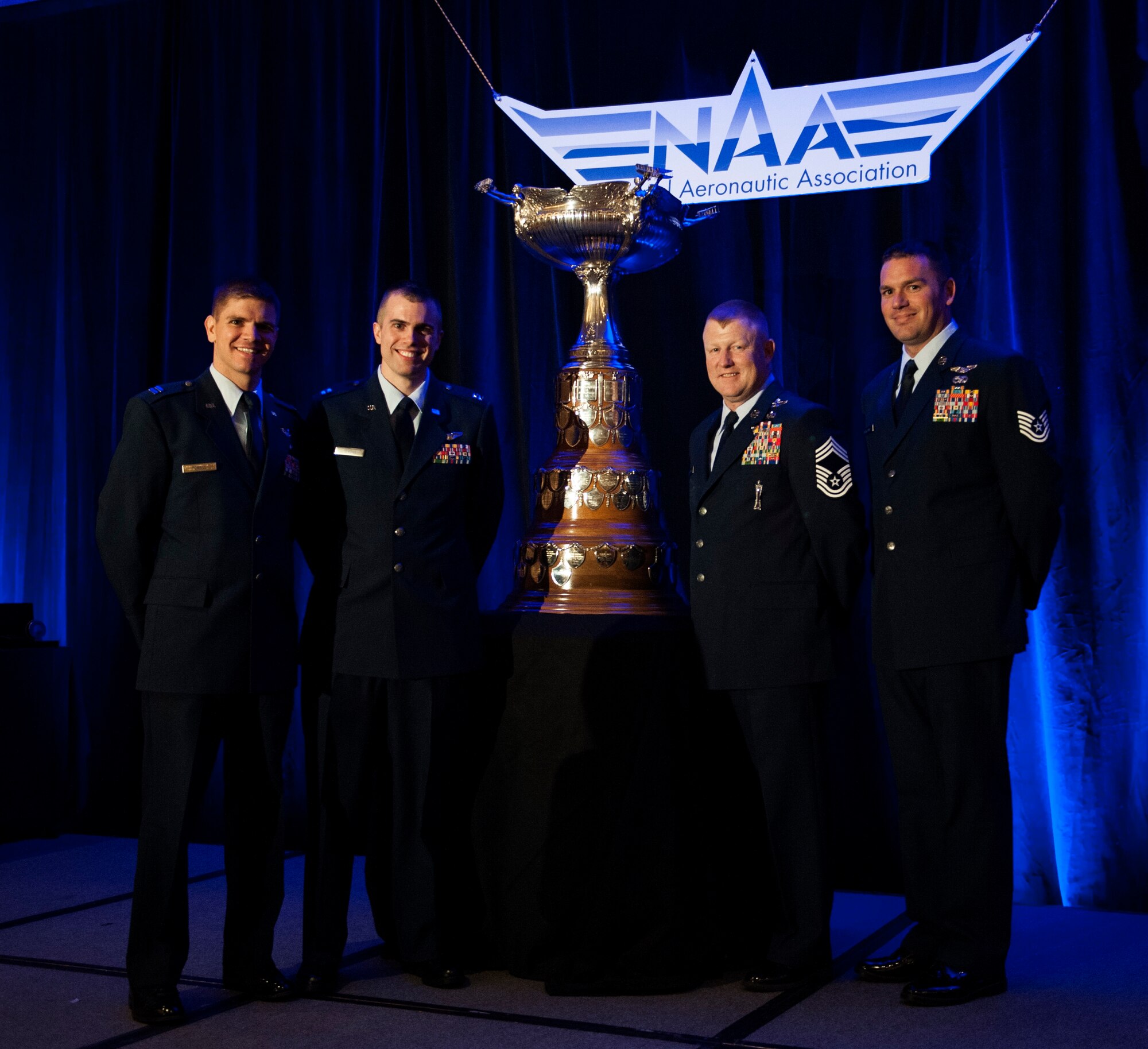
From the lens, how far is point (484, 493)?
312 centimetres

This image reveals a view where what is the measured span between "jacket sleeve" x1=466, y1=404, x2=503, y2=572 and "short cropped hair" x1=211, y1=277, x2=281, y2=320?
548 mm

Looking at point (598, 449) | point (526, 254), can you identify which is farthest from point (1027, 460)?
point (526, 254)

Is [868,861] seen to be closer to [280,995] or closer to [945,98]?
[280,995]

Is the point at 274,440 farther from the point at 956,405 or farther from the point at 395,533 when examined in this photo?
the point at 956,405

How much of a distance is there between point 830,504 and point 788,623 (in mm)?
272

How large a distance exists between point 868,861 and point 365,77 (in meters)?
3.29

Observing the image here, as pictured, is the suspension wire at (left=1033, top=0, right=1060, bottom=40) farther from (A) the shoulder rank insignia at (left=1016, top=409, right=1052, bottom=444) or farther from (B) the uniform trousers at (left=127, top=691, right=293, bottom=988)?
(B) the uniform trousers at (left=127, top=691, right=293, bottom=988)

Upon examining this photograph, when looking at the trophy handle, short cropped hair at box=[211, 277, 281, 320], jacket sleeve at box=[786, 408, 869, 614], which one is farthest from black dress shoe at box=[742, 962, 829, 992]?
the trophy handle

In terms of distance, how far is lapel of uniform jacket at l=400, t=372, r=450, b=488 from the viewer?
288cm

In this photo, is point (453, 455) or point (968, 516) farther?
point (453, 455)

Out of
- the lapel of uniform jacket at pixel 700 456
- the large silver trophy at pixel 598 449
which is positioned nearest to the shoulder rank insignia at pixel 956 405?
the lapel of uniform jacket at pixel 700 456

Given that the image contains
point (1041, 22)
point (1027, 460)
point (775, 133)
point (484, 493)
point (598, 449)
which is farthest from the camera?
point (775, 133)

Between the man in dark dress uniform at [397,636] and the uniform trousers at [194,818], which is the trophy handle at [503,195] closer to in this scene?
the man in dark dress uniform at [397,636]

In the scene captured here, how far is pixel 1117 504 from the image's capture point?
153 inches
